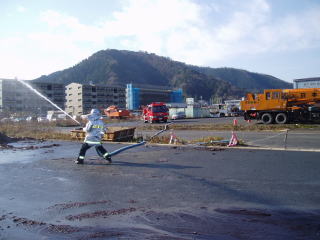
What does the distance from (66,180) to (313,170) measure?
6.41 meters

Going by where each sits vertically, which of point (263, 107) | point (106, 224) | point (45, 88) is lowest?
point (106, 224)

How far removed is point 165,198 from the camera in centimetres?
630

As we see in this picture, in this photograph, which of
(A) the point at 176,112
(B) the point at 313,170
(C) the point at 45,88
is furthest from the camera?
Answer: (C) the point at 45,88

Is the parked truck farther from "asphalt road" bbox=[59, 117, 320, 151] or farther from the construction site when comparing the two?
the construction site

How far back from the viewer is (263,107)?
93.3 ft

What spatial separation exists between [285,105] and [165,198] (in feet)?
78.2

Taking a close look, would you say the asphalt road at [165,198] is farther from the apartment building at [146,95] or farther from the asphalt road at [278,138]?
the apartment building at [146,95]

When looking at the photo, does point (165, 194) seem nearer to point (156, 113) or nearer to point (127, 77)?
point (156, 113)

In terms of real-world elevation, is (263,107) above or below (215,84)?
below

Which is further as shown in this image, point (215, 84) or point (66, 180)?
point (215, 84)

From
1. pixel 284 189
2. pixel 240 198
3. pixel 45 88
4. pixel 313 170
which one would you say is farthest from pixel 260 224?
pixel 45 88

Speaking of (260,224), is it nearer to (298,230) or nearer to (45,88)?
(298,230)

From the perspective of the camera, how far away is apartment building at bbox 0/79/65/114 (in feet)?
284

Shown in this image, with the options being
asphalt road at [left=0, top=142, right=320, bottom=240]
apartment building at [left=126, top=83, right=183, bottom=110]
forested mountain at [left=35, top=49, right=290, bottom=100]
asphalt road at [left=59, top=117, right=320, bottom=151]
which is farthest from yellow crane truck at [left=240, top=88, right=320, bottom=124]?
forested mountain at [left=35, top=49, right=290, bottom=100]
